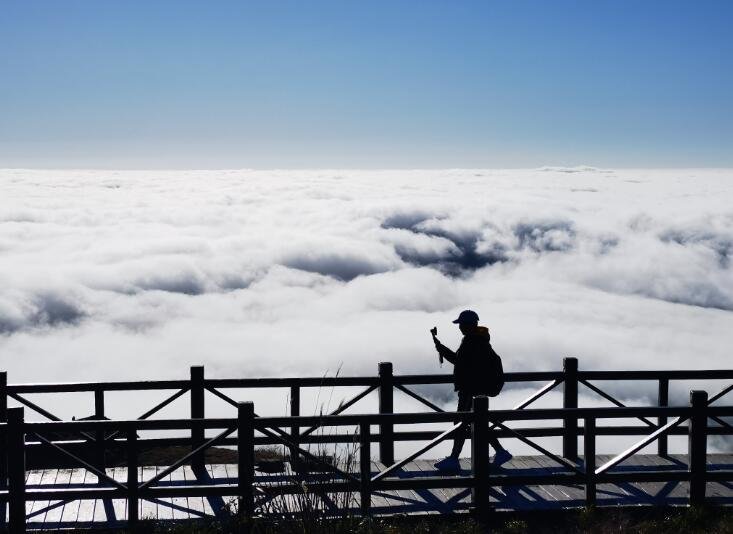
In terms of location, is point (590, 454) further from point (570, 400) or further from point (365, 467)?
point (365, 467)

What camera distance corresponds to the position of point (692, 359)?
13400 cm

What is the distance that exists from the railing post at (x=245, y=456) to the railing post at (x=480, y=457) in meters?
2.33

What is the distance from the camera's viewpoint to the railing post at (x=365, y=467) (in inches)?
333

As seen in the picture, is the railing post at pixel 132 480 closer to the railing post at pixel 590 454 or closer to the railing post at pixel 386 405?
the railing post at pixel 386 405

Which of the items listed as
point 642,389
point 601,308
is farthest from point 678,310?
point 642,389

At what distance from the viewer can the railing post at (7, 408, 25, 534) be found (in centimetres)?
795

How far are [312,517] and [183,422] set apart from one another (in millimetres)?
2219

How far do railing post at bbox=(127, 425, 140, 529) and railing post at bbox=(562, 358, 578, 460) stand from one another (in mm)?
5594

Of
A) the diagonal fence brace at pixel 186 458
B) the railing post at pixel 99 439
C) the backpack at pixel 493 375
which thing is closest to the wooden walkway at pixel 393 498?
the railing post at pixel 99 439

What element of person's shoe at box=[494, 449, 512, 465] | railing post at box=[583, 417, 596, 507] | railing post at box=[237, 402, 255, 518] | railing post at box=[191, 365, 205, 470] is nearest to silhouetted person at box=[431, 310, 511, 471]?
person's shoe at box=[494, 449, 512, 465]

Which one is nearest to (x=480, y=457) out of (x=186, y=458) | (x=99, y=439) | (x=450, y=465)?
(x=450, y=465)

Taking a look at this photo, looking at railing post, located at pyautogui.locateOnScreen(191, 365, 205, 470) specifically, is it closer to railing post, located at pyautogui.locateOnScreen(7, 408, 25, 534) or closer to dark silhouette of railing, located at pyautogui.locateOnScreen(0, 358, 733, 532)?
dark silhouette of railing, located at pyautogui.locateOnScreen(0, 358, 733, 532)

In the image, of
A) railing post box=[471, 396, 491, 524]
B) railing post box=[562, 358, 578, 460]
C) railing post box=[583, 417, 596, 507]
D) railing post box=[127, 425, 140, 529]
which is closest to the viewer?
railing post box=[127, 425, 140, 529]

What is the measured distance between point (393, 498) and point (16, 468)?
4.04 metres
